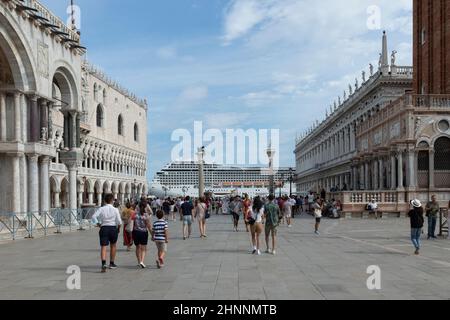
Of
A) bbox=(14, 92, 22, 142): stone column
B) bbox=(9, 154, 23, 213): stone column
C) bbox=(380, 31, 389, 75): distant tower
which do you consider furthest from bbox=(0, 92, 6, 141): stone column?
bbox=(380, 31, 389, 75): distant tower

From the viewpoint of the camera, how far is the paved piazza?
355 inches

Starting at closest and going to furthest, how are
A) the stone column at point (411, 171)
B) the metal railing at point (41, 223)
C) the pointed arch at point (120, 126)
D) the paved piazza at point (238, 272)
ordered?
the paved piazza at point (238, 272)
the metal railing at point (41, 223)
the stone column at point (411, 171)
the pointed arch at point (120, 126)

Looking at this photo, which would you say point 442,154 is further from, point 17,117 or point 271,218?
point 17,117

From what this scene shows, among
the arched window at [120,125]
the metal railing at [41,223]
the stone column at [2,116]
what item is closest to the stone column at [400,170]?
the metal railing at [41,223]

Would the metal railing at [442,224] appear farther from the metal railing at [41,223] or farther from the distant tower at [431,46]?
the distant tower at [431,46]

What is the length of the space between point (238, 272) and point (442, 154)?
86.2ft

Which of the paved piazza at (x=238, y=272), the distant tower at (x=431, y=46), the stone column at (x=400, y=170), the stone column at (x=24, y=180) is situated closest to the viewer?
the paved piazza at (x=238, y=272)

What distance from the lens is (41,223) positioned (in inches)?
913

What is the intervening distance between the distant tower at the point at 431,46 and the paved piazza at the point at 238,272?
2748cm

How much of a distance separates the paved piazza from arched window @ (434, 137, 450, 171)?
17170mm

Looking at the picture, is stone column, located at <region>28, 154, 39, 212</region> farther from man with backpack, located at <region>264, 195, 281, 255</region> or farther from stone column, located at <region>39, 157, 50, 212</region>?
man with backpack, located at <region>264, 195, 281, 255</region>

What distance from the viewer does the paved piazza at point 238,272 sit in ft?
29.6

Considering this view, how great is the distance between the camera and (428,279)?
10297 millimetres
